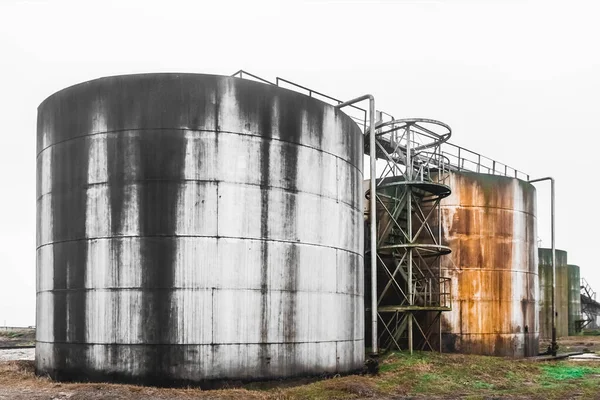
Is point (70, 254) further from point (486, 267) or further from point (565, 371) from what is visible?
point (486, 267)

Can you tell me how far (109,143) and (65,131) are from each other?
2.01 meters

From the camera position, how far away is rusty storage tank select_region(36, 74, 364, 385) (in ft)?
59.2

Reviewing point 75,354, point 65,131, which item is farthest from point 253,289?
point 65,131

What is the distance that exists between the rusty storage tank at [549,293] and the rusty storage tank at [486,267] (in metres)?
12.9

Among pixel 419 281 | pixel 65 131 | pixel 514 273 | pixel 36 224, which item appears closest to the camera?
pixel 65 131

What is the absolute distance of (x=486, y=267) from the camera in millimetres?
30203

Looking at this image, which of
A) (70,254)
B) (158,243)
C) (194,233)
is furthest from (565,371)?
(70,254)

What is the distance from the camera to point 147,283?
18.0m

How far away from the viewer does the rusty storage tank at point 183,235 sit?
18.0 meters

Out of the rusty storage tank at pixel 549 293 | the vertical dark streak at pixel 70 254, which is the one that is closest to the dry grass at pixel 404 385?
the vertical dark streak at pixel 70 254

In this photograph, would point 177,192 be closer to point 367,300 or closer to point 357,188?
point 357,188

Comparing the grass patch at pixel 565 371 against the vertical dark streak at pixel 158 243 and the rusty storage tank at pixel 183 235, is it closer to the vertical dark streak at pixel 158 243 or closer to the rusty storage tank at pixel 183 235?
the rusty storage tank at pixel 183 235

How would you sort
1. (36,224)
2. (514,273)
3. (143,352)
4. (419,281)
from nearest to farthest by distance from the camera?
1. (143,352)
2. (36,224)
3. (419,281)
4. (514,273)

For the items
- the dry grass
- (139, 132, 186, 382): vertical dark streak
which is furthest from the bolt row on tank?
the dry grass
